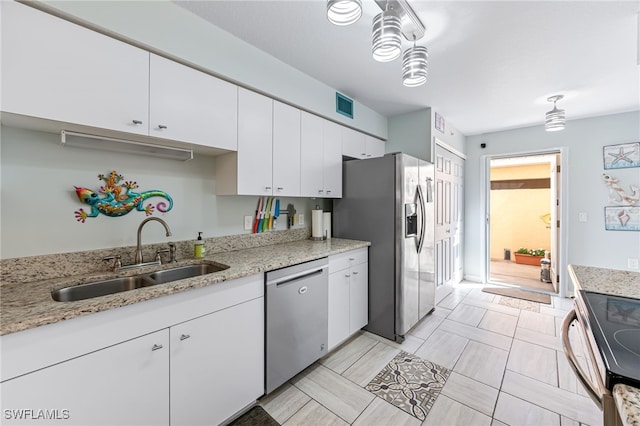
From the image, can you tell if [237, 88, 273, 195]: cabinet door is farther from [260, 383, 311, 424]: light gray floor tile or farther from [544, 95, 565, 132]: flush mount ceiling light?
[544, 95, 565, 132]: flush mount ceiling light

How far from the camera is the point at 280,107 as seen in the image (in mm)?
2154

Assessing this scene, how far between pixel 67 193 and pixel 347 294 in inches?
83.4

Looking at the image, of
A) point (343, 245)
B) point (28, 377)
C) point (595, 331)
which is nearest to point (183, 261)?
point (28, 377)

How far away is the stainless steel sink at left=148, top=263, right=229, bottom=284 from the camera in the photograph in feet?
5.36

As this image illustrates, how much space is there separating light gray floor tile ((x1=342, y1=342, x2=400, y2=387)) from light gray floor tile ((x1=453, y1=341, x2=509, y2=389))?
0.54 m

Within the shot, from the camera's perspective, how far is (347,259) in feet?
7.68

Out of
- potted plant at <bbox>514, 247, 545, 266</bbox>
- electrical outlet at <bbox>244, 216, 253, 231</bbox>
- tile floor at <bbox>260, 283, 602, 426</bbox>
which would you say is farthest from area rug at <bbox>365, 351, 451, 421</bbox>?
potted plant at <bbox>514, 247, 545, 266</bbox>

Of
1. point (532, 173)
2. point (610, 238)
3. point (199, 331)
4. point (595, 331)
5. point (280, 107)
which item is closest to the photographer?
point (595, 331)

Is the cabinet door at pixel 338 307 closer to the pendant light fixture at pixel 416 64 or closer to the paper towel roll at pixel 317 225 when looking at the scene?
the paper towel roll at pixel 317 225

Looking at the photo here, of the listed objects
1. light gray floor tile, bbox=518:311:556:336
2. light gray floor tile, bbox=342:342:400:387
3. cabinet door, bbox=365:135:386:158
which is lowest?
light gray floor tile, bbox=342:342:400:387

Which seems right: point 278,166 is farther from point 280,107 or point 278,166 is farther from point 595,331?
point 595,331

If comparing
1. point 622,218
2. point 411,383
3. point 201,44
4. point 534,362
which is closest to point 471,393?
point 411,383

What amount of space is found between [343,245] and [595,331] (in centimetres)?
173

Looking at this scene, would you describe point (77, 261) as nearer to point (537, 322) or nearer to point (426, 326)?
point (426, 326)
